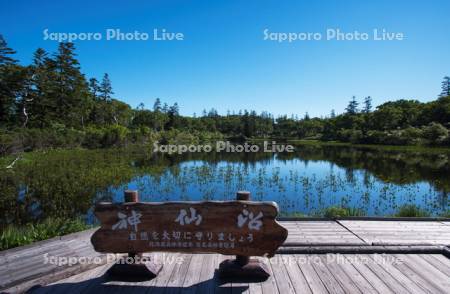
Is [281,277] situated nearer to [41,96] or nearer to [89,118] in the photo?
[41,96]

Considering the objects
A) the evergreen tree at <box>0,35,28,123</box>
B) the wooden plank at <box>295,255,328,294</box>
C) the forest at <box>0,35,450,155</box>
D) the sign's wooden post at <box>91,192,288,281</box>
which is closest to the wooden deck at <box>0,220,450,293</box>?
the wooden plank at <box>295,255,328,294</box>

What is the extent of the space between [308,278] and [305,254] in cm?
63

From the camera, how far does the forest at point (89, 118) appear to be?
2520 centimetres

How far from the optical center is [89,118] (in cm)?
4047

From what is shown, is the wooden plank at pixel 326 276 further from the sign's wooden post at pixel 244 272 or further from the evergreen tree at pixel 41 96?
the evergreen tree at pixel 41 96

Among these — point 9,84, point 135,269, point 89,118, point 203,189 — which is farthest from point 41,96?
point 135,269

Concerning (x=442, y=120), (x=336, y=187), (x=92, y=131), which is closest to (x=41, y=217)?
(x=336, y=187)

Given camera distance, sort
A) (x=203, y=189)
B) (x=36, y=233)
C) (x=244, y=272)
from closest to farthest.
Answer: (x=244, y=272), (x=36, y=233), (x=203, y=189)

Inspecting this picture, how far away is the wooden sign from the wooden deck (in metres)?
0.48

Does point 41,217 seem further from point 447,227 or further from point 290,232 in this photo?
point 447,227

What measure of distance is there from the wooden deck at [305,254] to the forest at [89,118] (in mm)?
18102

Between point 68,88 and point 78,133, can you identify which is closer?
point 78,133

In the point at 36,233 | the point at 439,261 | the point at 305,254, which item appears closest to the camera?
the point at 439,261

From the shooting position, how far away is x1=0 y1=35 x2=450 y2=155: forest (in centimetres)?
2520
